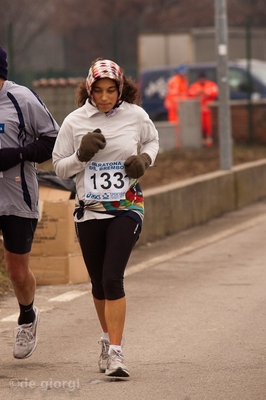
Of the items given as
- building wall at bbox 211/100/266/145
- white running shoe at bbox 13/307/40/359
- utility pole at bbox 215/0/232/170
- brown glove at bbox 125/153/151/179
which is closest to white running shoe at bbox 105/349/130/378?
white running shoe at bbox 13/307/40/359

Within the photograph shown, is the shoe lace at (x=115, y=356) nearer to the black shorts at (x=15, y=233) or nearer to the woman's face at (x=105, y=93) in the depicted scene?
the black shorts at (x=15, y=233)

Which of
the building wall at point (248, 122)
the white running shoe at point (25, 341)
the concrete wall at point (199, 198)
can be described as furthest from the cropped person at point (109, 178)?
the building wall at point (248, 122)

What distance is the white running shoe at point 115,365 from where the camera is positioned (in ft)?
19.1

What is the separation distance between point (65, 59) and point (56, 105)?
2999 cm

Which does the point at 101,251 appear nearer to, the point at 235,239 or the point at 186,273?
the point at 186,273

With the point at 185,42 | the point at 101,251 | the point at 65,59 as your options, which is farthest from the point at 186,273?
the point at 65,59

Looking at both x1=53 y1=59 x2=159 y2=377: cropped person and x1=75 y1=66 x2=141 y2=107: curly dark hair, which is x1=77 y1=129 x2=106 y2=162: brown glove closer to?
x1=53 y1=59 x2=159 y2=377: cropped person

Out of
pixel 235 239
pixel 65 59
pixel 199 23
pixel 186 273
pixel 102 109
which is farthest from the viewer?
pixel 199 23

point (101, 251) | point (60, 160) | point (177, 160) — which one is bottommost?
point (177, 160)

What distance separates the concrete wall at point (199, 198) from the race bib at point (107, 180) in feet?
18.3

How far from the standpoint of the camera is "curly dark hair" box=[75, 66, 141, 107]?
19.7ft

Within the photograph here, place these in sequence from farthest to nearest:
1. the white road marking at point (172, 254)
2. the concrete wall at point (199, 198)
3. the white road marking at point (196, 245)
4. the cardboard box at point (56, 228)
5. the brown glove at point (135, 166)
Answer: the concrete wall at point (199, 198) → the white road marking at point (196, 245) → the cardboard box at point (56, 228) → the white road marking at point (172, 254) → the brown glove at point (135, 166)

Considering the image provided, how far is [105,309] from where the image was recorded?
5918 millimetres

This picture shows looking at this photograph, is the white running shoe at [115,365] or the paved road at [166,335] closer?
the paved road at [166,335]
